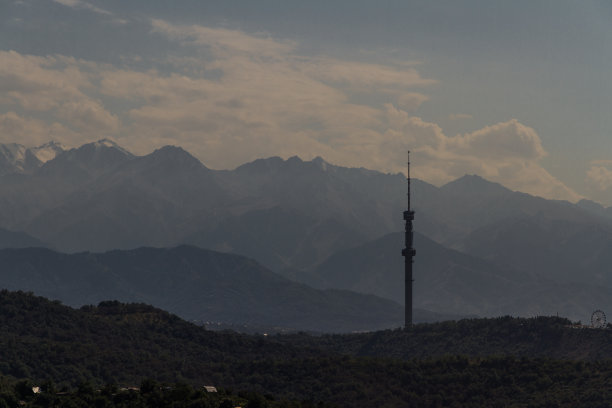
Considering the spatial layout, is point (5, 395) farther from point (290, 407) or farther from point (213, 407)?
point (290, 407)

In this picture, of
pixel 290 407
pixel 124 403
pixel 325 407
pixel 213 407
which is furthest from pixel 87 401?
pixel 325 407

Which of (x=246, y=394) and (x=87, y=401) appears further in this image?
(x=246, y=394)

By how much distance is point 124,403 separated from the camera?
160125 mm

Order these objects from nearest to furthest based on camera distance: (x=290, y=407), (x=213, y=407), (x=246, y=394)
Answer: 1. (x=213, y=407)
2. (x=290, y=407)
3. (x=246, y=394)

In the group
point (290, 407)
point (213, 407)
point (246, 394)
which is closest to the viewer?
point (213, 407)

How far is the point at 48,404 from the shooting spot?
160m

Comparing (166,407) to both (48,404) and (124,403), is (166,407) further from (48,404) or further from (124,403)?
(48,404)

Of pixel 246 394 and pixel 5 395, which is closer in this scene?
pixel 5 395

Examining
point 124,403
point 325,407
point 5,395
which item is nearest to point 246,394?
point 325,407

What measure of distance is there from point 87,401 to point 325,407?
41857 mm

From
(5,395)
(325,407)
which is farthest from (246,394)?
(5,395)

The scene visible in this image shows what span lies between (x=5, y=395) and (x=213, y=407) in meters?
31.5

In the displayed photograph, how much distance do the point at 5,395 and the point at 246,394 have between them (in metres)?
38.5

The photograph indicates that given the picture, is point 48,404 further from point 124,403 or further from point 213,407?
point 213,407
